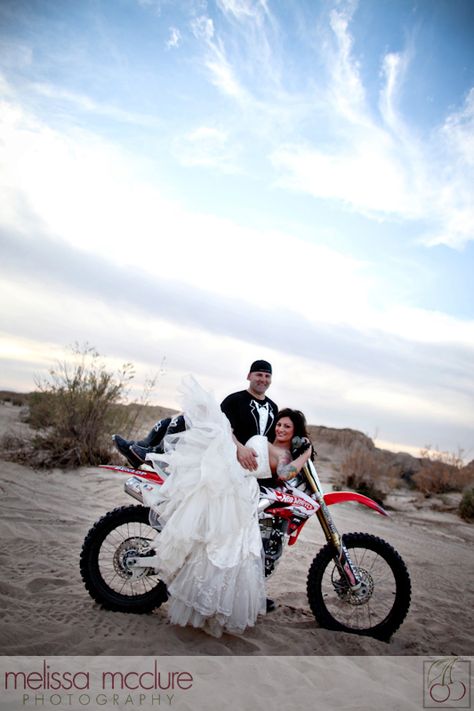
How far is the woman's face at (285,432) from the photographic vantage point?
3.99 m

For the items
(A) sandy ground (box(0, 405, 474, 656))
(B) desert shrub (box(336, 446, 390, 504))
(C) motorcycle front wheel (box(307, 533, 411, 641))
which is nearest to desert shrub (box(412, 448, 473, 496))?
(B) desert shrub (box(336, 446, 390, 504))

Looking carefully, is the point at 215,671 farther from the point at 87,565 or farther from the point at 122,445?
the point at 122,445

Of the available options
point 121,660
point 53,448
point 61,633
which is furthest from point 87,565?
point 53,448

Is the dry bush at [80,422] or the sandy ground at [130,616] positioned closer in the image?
the sandy ground at [130,616]

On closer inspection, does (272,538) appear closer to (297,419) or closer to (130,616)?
(297,419)

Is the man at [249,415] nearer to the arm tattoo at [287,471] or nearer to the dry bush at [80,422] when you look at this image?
the arm tattoo at [287,471]

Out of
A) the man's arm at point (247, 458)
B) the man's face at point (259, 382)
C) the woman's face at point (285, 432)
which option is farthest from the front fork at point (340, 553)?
the man's face at point (259, 382)

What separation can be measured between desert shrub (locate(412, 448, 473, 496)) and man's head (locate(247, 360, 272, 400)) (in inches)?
468

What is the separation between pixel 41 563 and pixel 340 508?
735 centimetres

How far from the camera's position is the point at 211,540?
10.5 feet

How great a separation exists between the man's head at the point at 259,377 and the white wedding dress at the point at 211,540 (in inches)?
34.9

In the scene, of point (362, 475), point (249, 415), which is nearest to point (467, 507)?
point (362, 475)

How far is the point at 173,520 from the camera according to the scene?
3268 mm

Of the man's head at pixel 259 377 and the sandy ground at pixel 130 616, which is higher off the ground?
the man's head at pixel 259 377
